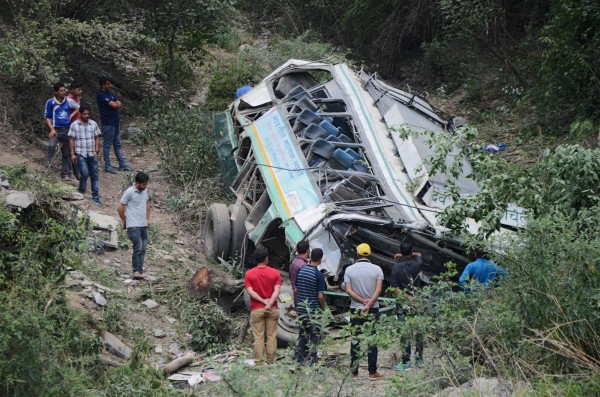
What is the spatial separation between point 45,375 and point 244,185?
5265 millimetres

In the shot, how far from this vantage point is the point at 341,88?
11266 mm

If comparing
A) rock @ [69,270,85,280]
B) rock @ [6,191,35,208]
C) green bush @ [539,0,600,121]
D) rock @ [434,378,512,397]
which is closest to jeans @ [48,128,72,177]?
rock @ [69,270,85,280]

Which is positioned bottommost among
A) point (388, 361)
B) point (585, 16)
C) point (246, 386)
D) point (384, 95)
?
point (388, 361)

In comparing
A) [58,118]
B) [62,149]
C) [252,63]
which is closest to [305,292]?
[58,118]

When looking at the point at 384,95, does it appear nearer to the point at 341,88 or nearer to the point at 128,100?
the point at 341,88

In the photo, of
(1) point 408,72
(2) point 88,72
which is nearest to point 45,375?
(2) point 88,72

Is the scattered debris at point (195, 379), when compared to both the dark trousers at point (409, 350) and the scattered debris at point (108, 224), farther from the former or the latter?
the scattered debris at point (108, 224)

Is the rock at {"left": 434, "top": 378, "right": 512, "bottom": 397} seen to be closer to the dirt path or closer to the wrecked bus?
the dirt path

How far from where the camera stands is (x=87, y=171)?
11.5 metres

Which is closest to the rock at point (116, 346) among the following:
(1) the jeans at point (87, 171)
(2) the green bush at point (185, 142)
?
(1) the jeans at point (87, 171)

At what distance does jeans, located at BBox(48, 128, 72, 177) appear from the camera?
11898mm

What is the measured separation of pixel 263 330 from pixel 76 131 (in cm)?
485

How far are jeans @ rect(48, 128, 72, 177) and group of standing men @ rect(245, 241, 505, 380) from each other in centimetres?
502

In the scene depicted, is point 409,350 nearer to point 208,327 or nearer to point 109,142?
point 208,327
